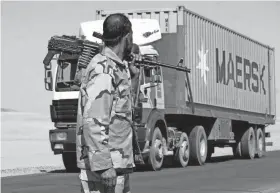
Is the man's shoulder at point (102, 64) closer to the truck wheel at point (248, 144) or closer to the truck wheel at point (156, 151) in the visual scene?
the truck wheel at point (156, 151)

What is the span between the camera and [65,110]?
60.1 feet

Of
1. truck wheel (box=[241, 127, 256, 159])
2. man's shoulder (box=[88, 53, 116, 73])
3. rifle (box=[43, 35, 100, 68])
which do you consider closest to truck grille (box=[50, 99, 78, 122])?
rifle (box=[43, 35, 100, 68])

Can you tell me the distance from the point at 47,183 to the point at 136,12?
7282 mm

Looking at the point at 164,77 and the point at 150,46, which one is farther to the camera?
the point at 164,77

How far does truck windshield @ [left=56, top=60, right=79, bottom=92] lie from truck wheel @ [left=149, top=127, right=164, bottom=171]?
234 cm

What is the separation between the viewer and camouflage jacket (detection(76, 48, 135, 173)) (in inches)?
193

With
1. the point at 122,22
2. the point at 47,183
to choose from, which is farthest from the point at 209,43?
the point at 122,22

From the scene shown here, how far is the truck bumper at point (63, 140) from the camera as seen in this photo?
59.6 feet

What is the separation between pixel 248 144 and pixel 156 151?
25.9ft

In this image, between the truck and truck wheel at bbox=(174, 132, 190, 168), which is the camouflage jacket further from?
truck wheel at bbox=(174, 132, 190, 168)

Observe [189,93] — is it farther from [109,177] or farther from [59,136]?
[109,177]

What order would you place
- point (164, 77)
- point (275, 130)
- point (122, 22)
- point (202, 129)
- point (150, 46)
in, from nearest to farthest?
point (122, 22) → point (150, 46) → point (164, 77) → point (202, 129) → point (275, 130)

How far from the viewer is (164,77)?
20547 millimetres

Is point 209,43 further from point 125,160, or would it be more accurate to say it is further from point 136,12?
point 125,160
